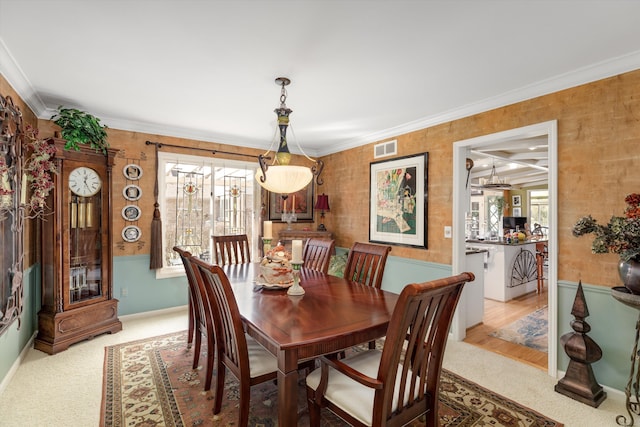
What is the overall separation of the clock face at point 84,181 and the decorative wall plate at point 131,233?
2.15 feet

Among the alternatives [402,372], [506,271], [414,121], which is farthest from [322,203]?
[402,372]

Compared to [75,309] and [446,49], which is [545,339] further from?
[75,309]

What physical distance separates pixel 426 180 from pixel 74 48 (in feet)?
11.0

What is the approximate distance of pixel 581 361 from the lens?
226cm

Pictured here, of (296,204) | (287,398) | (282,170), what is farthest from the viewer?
(296,204)

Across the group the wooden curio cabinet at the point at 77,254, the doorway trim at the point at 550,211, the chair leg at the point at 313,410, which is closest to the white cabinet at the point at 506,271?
the doorway trim at the point at 550,211

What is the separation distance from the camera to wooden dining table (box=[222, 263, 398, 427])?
1.45 m

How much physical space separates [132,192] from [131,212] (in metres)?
0.24

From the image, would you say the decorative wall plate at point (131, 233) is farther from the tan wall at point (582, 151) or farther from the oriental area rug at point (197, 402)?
the oriental area rug at point (197, 402)

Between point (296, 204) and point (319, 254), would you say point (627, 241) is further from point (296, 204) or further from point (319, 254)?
point (296, 204)

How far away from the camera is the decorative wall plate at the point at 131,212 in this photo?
3.77 meters

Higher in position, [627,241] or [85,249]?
[627,241]

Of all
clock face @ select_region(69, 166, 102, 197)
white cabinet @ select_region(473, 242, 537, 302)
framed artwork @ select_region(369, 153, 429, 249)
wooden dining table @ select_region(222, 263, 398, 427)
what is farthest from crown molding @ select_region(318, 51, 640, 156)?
clock face @ select_region(69, 166, 102, 197)

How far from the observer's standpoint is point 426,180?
3.63m
